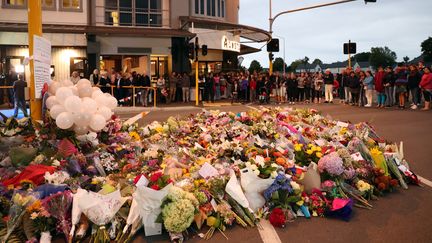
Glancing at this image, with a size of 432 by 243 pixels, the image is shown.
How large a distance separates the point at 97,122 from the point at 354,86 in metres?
20.3

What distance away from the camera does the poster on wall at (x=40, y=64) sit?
8189 millimetres

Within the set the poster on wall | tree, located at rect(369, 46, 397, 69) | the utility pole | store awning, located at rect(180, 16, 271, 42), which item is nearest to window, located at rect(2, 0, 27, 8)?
store awning, located at rect(180, 16, 271, 42)

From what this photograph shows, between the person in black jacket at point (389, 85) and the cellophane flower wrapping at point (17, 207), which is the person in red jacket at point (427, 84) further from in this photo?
the cellophane flower wrapping at point (17, 207)

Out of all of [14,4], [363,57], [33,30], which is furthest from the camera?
[363,57]

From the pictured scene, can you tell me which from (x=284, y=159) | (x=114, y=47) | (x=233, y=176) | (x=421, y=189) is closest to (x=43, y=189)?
(x=233, y=176)

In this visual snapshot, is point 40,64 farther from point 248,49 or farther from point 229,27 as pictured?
point 248,49

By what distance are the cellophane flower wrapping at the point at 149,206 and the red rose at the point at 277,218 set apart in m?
1.35

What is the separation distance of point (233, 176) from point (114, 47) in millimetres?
24393

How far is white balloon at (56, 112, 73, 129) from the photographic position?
6.87 m

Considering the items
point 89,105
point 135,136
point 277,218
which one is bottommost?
point 277,218

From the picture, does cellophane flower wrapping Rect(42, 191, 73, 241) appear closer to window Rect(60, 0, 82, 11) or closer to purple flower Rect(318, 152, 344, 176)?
purple flower Rect(318, 152, 344, 176)

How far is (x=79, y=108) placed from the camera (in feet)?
22.9

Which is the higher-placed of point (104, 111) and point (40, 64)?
point (40, 64)

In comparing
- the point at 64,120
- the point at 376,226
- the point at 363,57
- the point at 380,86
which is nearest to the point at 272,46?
the point at 380,86
